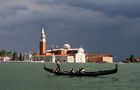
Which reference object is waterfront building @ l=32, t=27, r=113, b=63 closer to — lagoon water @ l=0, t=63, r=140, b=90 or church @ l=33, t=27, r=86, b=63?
church @ l=33, t=27, r=86, b=63

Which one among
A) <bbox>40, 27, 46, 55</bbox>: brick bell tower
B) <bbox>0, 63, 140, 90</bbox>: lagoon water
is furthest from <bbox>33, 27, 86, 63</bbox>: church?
<bbox>0, 63, 140, 90</bbox>: lagoon water

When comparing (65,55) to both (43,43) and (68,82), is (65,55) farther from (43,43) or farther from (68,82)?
(68,82)

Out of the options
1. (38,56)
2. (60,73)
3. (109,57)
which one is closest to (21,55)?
(38,56)

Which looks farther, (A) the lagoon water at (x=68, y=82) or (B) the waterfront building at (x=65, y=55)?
(B) the waterfront building at (x=65, y=55)

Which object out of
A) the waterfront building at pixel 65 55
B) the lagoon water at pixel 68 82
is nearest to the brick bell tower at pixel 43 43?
the waterfront building at pixel 65 55

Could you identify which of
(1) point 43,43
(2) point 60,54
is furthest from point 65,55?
(1) point 43,43

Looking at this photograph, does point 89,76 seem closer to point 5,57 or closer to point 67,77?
point 67,77

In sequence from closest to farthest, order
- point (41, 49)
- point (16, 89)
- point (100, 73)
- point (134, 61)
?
point (16, 89)
point (100, 73)
point (41, 49)
point (134, 61)

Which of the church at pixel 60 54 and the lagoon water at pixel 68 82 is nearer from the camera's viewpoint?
the lagoon water at pixel 68 82

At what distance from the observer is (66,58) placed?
179250 millimetres

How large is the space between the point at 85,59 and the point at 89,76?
14640 cm

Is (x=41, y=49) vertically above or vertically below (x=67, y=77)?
above

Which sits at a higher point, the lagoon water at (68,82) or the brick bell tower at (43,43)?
the brick bell tower at (43,43)

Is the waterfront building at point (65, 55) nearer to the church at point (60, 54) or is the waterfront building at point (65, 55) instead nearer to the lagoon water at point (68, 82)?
the church at point (60, 54)
